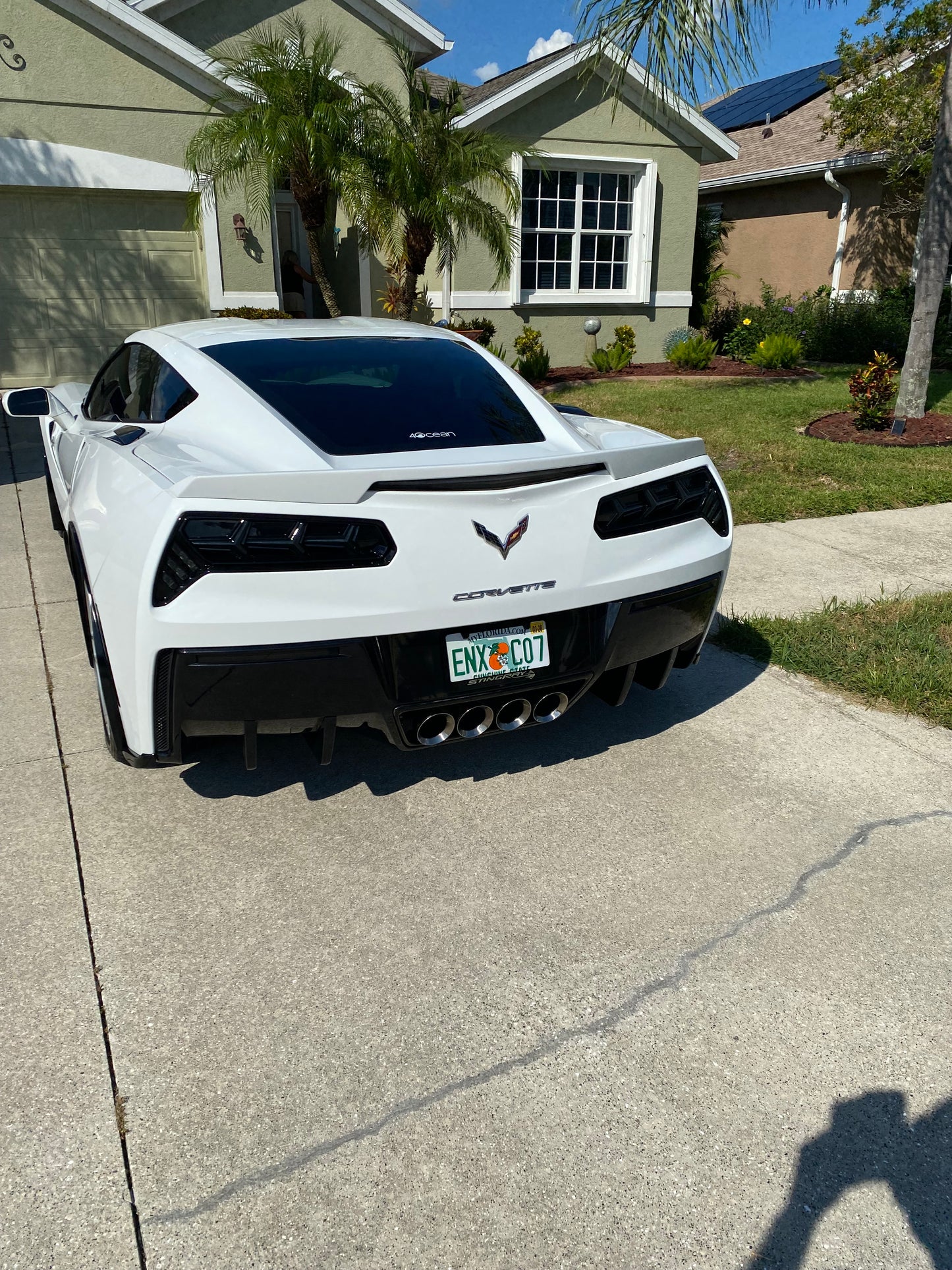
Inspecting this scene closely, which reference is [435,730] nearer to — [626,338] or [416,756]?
[416,756]

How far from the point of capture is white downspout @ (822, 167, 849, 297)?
58.6 feet

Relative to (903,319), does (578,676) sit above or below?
below

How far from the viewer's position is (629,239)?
16.2 meters

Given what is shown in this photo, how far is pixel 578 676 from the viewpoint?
10.3 feet

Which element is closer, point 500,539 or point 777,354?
point 500,539

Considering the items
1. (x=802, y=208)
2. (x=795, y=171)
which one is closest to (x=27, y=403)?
(x=795, y=171)

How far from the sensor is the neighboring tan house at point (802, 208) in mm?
17812

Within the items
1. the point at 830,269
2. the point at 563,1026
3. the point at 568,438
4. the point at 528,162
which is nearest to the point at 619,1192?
the point at 563,1026

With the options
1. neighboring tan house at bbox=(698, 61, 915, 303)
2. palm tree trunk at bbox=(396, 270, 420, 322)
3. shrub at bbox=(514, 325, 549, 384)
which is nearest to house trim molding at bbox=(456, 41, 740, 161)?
neighboring tan house at bbox=(698, 61, 915, 303)

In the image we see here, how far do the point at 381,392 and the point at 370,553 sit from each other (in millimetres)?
1039

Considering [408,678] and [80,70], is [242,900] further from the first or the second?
[80,70]

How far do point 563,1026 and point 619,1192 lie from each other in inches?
17.9

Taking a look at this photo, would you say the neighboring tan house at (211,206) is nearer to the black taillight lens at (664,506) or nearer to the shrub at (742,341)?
the shrub at (742,341)

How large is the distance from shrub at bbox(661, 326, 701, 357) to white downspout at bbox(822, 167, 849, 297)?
3.84 meters
